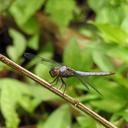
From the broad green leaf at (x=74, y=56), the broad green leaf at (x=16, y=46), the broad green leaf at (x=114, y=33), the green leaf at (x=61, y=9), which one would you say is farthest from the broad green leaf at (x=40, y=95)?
the green leaf at (x=61, y=9)

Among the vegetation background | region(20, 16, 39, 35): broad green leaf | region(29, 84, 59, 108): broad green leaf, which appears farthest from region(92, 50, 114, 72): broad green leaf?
region(20, 16, 39, 35): broad green leaf

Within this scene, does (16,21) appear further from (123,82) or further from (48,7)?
(123,82)

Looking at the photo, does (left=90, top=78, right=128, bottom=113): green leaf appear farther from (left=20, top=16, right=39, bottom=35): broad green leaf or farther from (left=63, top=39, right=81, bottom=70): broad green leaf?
(left=20, top=16, right=39, bottom=35): broad green leaf

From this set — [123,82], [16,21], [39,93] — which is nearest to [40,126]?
[39,93]

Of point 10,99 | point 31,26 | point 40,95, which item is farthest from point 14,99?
point 31,26

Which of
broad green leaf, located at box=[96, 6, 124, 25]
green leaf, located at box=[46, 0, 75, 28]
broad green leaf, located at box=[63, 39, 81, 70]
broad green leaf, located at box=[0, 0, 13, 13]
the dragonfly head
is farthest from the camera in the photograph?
broad green leaf, located at box=[0, 0, 13, 13]
